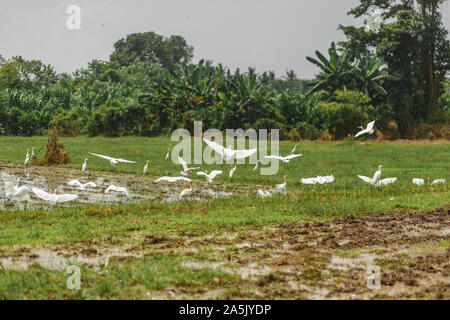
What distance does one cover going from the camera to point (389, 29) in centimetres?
3155

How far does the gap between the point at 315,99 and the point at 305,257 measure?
2549 centimetres

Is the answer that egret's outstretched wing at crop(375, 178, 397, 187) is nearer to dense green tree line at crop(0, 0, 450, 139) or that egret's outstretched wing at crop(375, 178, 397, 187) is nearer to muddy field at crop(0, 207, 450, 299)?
muddy field at crop(0, 207, 450, 299)

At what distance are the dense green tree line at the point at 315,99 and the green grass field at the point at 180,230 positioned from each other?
12664mm

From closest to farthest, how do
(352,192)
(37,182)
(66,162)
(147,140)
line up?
(352,192) → (37,182) → (66,162) → (147,140)

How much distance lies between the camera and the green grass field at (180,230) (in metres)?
4.97

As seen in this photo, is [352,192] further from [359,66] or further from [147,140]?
[359,66]

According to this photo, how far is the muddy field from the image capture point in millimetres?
5031

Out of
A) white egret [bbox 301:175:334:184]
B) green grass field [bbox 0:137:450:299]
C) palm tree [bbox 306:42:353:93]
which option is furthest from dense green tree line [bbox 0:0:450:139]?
white egret [bbox 301:175:334:184]

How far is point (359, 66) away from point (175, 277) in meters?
29.0

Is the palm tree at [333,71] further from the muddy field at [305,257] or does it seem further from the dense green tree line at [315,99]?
the muddy field at [305,257]

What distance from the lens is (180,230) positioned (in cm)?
760

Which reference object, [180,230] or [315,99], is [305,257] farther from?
[315,99]
